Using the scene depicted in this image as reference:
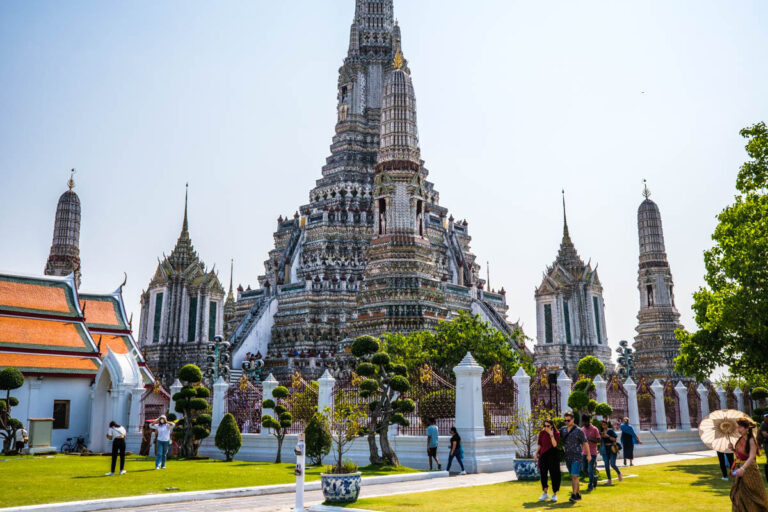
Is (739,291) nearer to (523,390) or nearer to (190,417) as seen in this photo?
(523,390)

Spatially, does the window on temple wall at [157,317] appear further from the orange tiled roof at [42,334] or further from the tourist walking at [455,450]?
the tourist walking at [455,450]

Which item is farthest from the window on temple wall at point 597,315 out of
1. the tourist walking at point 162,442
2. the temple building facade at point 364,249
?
the tourist walking at point 162,442

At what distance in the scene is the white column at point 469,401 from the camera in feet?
54.2

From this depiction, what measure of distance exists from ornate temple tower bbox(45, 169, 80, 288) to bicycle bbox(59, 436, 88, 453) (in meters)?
26.6

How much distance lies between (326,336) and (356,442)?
2293 centimetres

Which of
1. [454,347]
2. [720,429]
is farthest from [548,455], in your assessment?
[454,347]

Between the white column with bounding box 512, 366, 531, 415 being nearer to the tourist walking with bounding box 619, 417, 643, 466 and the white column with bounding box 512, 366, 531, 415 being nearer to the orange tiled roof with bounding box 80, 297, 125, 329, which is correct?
the tourist walking with bounding box 619, 417, 643, 466

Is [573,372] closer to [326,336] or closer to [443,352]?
[326,336]

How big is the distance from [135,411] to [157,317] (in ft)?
70.3

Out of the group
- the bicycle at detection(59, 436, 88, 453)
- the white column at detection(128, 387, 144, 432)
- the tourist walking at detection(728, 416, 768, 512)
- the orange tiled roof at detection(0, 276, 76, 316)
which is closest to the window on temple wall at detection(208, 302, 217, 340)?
the orange tiled roof at detection(0, 276, 76, 316)

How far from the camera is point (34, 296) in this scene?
85.9ft

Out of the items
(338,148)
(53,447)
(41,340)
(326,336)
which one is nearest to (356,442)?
(53,447)

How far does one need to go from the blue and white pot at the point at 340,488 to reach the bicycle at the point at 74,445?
580 inches

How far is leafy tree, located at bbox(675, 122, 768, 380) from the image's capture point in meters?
18.1
